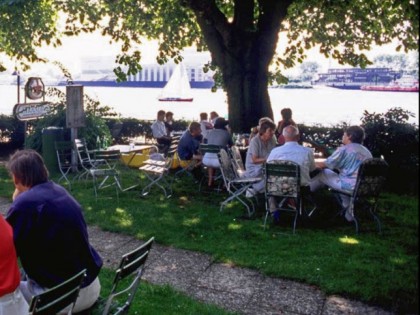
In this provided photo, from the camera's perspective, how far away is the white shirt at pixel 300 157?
25.9 feet

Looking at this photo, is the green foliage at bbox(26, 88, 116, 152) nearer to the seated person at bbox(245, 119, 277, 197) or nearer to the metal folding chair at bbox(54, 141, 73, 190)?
the metal folding chair at bbox(54, 141, 73, 190)

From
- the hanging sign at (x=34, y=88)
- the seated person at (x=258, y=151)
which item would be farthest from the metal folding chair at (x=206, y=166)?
the hanging sign at (x=34, y=88)

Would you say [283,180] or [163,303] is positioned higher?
[283,180]

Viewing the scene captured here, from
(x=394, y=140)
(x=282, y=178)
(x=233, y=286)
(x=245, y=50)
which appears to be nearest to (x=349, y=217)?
(x=282, y=178)

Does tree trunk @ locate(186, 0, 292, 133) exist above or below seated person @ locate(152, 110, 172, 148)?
above

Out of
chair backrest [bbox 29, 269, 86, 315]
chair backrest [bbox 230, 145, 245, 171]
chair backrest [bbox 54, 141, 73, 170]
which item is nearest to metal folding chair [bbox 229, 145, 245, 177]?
chair backrest [bbox 230, 145, 245, 171]

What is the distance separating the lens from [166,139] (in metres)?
15.3

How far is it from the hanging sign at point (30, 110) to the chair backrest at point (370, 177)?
26.3ft

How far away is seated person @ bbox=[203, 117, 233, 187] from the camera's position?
10.6 meters

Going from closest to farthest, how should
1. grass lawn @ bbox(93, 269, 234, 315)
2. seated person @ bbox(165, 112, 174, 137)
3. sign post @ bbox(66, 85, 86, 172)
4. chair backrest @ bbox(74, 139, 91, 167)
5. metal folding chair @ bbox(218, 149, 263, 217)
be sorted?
1. grass lawn @ bbox(93, 269, 234, 315)
2. metal folding chair @ bbox(218, 149, 263, 217)
3. chair backrest @ bbox(74, 139, 91, 167)
4. sign post @ bbox(66, 85, 86, 172)
5. seated person @ bbox(165, 112, 174, 137)

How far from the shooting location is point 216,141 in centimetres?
1095

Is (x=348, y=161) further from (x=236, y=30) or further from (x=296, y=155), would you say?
(x=236, y=30)

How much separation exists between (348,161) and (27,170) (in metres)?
5.48

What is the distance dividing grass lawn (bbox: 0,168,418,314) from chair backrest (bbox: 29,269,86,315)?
112 inches
